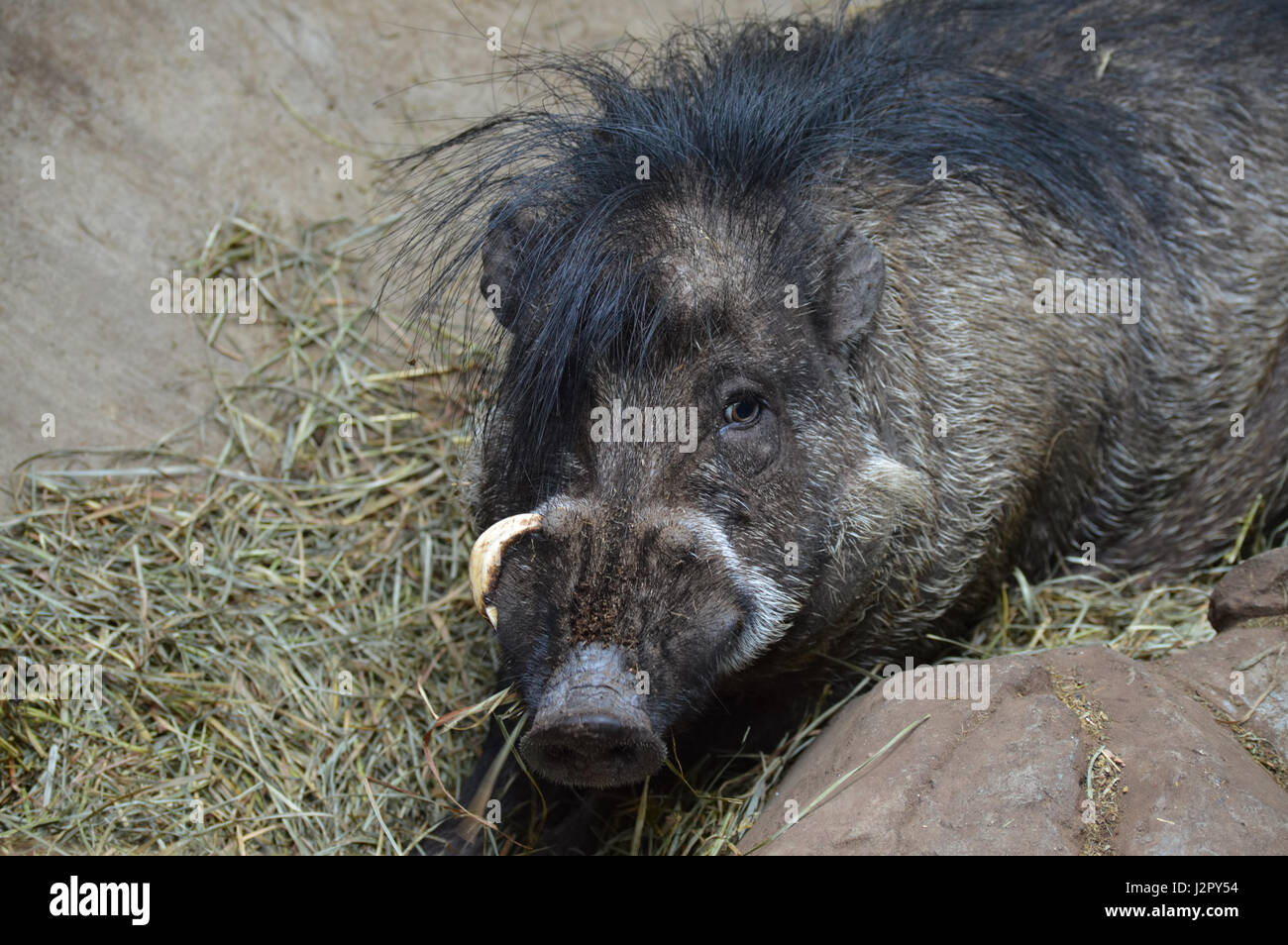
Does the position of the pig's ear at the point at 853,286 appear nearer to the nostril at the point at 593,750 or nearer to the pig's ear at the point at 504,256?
the pig's ear at the point at 504,256

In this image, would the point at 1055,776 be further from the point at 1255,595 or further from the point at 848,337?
the point at 848,337

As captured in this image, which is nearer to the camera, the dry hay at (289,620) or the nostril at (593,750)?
the nostril at (593,750)

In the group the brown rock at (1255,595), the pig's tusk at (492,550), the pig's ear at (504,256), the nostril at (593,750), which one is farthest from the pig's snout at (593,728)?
the brown rock at (1255,595)

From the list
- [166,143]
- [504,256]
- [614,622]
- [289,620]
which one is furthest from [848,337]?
[166,143]

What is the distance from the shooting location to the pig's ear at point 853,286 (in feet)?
15.4

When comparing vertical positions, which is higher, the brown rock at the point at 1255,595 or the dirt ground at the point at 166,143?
the dirt ground at the point at 166,143

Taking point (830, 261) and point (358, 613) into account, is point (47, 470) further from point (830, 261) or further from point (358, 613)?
point (830, 261)

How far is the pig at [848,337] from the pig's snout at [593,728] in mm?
12

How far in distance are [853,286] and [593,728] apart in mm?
1966

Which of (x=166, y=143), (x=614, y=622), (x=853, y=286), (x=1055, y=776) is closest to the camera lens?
(x=1055, y=776)

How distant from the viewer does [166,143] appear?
6.75m

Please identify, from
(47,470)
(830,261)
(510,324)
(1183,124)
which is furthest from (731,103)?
(47,470)

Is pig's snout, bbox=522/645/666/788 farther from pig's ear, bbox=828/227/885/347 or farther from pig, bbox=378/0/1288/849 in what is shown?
pig's ear, bbox=828/227/885/347

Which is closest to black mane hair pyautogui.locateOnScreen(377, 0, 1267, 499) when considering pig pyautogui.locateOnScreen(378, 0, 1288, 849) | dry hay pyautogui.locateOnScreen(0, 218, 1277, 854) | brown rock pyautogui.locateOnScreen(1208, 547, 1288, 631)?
pig pyautogui.locateOnScreen(378, 0, 1288, 849)
